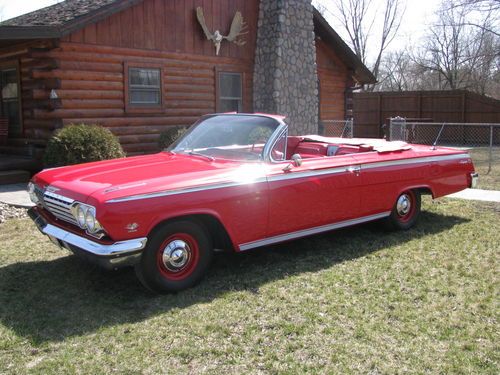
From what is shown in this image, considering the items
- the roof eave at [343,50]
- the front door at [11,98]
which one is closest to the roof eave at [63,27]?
the front door at [11,98]

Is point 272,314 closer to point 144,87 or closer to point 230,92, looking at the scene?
point 144,87

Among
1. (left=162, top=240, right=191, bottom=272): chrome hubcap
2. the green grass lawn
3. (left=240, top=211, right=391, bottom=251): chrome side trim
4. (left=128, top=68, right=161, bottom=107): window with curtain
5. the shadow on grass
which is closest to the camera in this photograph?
the green grass lawn

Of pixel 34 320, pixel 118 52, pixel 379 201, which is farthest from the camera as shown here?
pixel 118 52

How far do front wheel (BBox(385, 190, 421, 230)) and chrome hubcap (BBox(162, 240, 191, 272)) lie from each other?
3.01 metres

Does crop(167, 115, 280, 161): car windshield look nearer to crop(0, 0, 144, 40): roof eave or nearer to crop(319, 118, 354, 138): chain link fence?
crop(0, 0, 144, 40): roof eave

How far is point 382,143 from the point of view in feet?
22.3

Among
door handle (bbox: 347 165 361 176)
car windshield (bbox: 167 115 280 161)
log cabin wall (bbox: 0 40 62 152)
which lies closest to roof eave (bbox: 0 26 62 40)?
log cabin wall (bbox: 0 40 62 152)

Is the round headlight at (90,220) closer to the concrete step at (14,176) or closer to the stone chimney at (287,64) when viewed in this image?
the concrete step at (14,176)

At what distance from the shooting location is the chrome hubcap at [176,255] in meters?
4.53

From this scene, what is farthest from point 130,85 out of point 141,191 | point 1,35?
point 141,191

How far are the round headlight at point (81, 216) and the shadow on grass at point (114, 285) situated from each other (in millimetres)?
685

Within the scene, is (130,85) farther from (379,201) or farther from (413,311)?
(413,311)

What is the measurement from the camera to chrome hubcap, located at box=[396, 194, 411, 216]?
674cm

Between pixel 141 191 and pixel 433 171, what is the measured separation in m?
4.17
